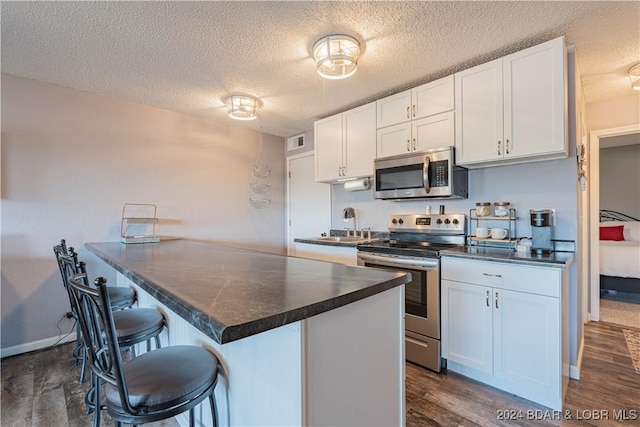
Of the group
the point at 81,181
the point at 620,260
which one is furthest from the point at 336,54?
the point at 620,260

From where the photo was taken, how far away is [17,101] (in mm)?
2527

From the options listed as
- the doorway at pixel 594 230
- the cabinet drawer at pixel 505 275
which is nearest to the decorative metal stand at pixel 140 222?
the cabinet drawer at pixel 505 275

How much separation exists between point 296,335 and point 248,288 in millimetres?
256

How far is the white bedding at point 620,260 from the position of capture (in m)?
3.70

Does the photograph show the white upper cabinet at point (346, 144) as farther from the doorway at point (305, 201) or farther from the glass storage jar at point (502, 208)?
the glass storage jar at point (502, 208)

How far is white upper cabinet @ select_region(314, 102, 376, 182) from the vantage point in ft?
9.98

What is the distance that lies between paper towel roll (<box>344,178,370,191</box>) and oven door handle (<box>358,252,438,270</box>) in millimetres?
912

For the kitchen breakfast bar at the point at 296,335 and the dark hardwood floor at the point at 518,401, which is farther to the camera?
the dark hardwood floor at the point at 518,401

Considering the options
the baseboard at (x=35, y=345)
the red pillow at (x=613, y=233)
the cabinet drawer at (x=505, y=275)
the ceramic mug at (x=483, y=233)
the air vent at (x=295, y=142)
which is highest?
the air vent at (x=295, y=142)

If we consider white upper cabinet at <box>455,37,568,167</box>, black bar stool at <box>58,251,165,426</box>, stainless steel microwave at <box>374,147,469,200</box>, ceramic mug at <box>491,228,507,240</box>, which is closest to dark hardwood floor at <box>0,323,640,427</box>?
black bar stool at <box>58,251,165,426</box>

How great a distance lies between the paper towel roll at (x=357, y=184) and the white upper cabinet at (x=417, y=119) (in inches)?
17.0

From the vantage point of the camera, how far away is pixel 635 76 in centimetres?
247

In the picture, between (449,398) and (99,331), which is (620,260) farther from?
(99,331)

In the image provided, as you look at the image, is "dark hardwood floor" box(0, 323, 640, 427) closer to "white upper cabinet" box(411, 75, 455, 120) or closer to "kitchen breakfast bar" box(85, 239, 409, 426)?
"kitchen breakfast bar" box(85, 239, 409, 426)
